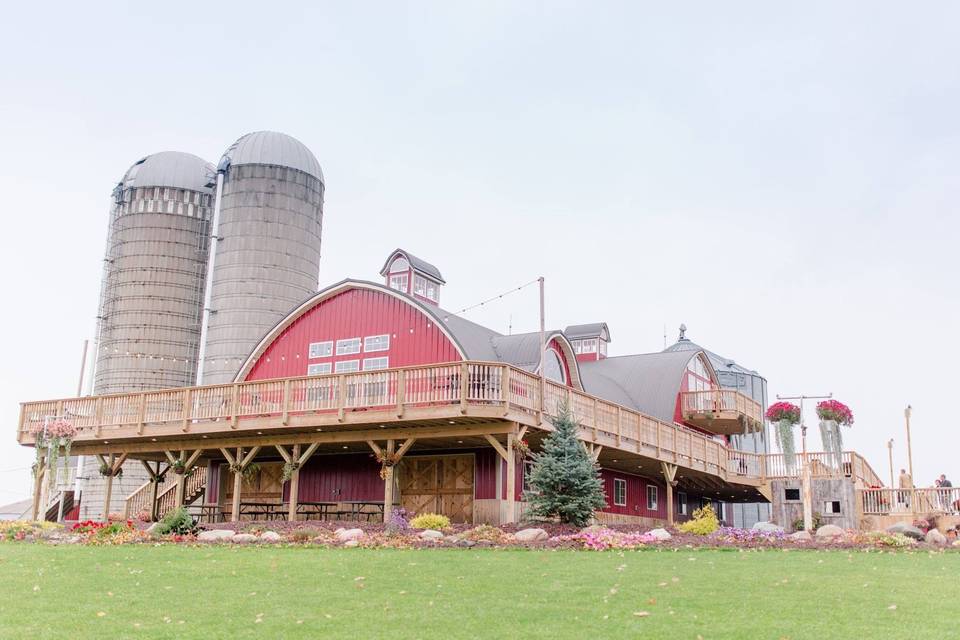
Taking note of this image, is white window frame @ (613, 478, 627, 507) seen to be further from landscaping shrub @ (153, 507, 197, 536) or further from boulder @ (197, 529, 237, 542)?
boulder @ (197, 529, 237, 542)

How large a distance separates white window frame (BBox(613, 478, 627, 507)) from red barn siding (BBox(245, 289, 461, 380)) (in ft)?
26.4

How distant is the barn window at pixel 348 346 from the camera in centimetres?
2958

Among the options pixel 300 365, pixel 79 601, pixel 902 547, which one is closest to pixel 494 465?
pixel 300 365

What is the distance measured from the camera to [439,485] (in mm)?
26266

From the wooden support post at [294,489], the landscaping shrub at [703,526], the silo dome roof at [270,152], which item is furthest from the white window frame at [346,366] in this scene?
the silo dome roof at [270,152]

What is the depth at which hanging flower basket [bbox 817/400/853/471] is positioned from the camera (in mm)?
24672

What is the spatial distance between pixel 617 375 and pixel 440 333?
41.4ft

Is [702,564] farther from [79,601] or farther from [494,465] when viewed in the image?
[494,465]

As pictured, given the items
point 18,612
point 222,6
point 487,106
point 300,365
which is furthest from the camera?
point 300,365

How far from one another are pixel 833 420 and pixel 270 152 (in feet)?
116

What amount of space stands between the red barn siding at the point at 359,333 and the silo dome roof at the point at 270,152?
72.3 feet

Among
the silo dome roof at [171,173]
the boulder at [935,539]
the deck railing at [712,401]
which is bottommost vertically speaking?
the boulder at [935,539]

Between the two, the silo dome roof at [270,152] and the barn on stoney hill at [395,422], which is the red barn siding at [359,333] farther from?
the silo dome roof at [270,152]

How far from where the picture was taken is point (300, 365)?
101 feet
